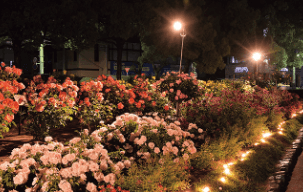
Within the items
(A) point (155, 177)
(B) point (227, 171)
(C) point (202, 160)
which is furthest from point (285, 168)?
(A) point (155, 177)

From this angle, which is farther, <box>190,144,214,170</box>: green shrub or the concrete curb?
<box>190,144,214,170</box>: green shrub

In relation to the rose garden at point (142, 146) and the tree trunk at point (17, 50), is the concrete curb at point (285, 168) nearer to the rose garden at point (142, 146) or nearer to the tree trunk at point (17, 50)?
the rose garden at point (142, 146)

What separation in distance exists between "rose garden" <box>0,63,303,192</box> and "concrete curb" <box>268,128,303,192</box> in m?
0.15

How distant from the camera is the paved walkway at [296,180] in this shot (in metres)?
4.70

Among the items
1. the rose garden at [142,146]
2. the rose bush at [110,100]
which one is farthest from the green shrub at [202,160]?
the rose bush at [110,100]

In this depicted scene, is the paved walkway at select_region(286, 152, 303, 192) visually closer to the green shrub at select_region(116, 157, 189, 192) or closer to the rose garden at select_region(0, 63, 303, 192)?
the rose garden at select_region(0, 63, 303, 192)

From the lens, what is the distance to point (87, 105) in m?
6.85

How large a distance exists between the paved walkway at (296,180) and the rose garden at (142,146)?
0.40 metres

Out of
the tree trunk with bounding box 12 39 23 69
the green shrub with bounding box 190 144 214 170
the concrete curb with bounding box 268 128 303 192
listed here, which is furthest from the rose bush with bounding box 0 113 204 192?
the tree trunk with bounding box 12 39 23 69

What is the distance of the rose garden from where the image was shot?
3039mm

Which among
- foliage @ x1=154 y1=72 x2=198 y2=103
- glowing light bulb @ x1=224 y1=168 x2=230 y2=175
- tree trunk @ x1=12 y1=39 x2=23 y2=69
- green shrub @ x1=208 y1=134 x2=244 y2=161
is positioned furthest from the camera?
tree trunk @ x1=12 y1=39 x2=23 y2=69

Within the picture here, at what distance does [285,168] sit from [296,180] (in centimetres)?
34

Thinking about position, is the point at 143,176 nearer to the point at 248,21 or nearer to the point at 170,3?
the point at 170,3

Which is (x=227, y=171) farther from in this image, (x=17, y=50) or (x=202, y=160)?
(x=17, y=50)
